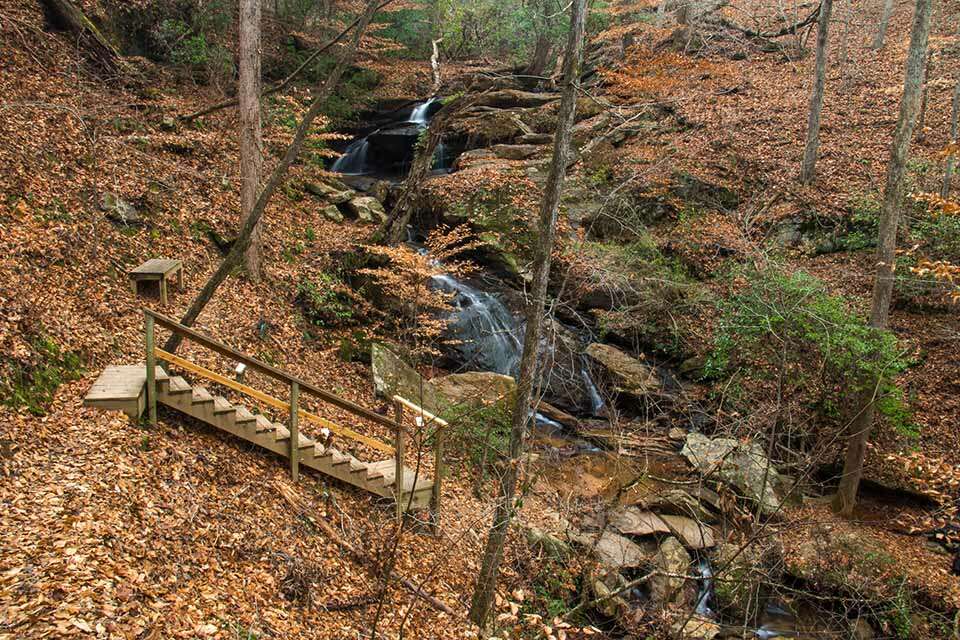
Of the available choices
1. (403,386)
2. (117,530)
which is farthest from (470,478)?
(117,530)

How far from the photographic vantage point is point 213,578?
530 cm

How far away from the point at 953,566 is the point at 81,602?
12.0 metres

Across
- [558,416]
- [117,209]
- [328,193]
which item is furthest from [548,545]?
[328,193]

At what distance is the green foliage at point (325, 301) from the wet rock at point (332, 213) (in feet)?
10.8

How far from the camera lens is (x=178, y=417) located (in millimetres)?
Answer: 7066

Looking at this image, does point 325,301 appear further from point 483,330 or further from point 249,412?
point 249,412

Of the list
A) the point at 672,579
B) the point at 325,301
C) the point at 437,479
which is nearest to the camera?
the point at 437,479

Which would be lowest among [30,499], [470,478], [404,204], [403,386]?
[470,478]

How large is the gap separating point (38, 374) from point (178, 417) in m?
1.55

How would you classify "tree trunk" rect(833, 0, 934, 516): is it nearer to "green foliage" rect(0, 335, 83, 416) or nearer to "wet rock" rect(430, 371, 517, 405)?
"wet rock" rect(430, 371, 517, 405)

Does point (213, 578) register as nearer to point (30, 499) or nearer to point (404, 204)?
point (30, 499)

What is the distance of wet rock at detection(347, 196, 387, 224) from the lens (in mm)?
16219

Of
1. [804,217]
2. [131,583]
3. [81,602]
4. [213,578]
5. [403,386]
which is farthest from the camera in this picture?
[804,217]

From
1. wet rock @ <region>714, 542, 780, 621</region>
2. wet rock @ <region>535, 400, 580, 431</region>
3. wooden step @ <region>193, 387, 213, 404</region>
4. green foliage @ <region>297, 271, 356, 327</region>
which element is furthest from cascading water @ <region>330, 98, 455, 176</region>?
wet rock @ <region>714, 542, 780, 621</region>
